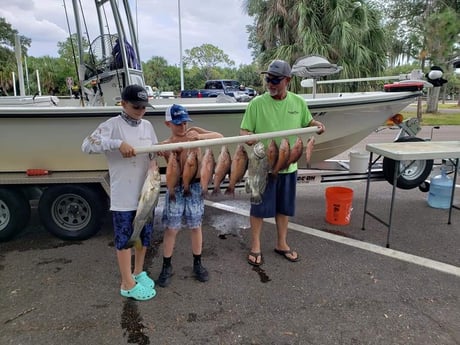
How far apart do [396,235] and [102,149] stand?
3442mm

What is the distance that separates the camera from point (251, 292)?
2.98 m

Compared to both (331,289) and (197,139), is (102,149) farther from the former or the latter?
(331,289)

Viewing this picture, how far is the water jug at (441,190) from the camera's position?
4957 mm

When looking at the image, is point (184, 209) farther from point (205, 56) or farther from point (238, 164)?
point (205, 56)

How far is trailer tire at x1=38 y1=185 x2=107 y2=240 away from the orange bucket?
274cm

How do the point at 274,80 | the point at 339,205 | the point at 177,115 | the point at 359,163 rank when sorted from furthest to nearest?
the point at 359,163
the point at 339,205
the point at 274,80
the point at 177,115

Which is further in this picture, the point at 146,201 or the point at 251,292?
the point at 251,292

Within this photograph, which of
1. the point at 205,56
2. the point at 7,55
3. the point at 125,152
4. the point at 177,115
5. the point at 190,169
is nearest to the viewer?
the point at 125,152

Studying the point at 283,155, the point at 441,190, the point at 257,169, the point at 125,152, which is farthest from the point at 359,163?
the point at 125,152

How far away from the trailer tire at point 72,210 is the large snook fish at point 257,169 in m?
1.94

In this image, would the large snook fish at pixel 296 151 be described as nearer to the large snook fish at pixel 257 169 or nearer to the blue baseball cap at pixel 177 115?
the large snook fish at pixel 257 169

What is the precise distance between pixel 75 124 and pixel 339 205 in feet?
10.7

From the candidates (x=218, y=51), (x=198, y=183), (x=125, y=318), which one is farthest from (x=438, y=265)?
(x=218, y=51)

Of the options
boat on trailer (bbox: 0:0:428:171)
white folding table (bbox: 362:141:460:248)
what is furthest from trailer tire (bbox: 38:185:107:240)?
white folding table (bbox: 362:141:460:248)
